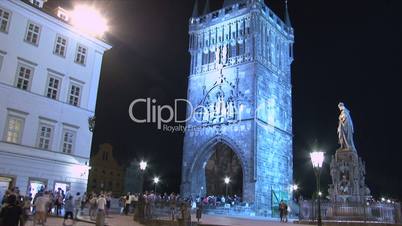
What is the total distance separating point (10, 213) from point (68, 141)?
15891 millimetres

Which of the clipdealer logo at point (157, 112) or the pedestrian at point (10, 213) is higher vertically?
the clipdealer logo at point (157, 112)

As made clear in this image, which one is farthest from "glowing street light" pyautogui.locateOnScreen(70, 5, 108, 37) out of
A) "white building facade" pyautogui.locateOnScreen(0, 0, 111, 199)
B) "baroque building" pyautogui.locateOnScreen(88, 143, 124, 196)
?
"baroque building" pyautogui.locateOnScreen(88, 143, 124, 196)

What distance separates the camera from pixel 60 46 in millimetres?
25547

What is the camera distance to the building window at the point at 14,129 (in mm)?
21859

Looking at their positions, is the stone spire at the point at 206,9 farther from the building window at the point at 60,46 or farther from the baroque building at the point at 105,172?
the building window at the point at 60,46

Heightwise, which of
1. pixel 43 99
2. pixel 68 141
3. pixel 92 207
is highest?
pixel 43 99

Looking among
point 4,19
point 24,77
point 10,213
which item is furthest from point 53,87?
point 10,213

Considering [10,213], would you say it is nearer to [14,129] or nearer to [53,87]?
[14,129]

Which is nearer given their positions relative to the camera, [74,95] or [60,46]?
[60,46]

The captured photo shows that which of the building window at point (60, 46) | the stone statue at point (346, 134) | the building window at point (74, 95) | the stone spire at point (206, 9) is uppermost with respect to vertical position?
the stone spire at point (206, 9)

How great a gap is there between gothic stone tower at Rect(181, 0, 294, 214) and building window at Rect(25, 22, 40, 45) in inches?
961

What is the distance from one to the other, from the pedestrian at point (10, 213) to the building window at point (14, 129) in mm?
13255

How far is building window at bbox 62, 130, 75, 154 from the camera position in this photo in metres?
24.8

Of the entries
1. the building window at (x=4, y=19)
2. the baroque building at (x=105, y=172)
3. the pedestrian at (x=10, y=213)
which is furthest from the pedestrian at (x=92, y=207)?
the baroque building at (x=105, y=172)
